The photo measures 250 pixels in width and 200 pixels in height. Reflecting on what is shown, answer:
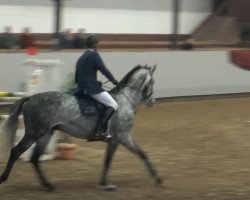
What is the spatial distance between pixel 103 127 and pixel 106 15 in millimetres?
18255

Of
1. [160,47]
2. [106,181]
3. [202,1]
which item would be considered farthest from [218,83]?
[106,181]

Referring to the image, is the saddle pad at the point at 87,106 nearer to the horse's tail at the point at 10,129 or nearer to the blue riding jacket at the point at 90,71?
the blue riding jacket at the point at 90,71

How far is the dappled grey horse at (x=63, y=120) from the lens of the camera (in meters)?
9.25

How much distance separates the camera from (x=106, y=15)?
2733 cm

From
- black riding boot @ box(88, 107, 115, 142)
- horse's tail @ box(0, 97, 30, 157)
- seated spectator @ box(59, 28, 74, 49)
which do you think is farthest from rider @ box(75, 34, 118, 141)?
seated spectator @ box(59, 28, 74, 49)

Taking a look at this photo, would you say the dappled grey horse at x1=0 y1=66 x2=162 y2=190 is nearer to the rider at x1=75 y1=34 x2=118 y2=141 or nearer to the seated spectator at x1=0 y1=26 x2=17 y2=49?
the rider at x1=75 y1=34 x2=118 y2=141

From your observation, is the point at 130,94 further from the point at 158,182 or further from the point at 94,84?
the point at 158,182

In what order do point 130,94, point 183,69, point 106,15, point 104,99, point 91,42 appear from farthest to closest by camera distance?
point 106,15 < point 183,69 < point 130,94 < point 91,42 < point 104,99

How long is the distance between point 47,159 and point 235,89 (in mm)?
12874

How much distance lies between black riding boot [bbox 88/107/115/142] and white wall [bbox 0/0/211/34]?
47.7ft

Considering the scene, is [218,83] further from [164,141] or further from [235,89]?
[164,141]

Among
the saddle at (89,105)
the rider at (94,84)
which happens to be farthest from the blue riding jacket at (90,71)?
the saddle at (89,105)

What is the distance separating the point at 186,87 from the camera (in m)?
22.1

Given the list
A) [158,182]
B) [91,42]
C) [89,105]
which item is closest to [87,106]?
[89,105]
